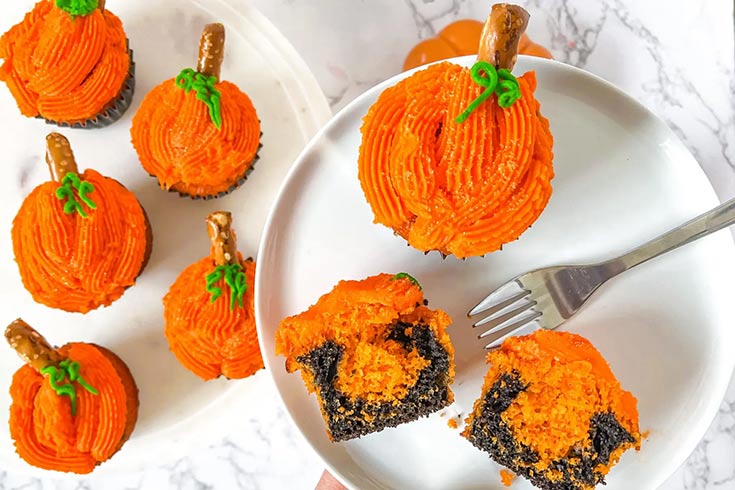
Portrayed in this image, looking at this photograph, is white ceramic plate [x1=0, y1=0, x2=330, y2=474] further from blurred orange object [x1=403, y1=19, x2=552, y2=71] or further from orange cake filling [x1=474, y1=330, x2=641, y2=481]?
orange cake filling [x1=474, y1=330, x2=641, y2=481]

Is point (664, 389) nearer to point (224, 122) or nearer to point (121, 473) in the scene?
point (224, 122)

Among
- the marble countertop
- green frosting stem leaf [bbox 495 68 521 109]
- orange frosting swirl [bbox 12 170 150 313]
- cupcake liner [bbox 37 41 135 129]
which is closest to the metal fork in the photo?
green frosting stem leaf [bbox 495 68 521 109]

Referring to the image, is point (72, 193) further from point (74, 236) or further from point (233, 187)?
point (233, 187)

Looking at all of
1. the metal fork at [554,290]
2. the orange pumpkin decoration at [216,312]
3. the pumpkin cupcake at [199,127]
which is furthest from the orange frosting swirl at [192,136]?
the metal fork at [554,290]

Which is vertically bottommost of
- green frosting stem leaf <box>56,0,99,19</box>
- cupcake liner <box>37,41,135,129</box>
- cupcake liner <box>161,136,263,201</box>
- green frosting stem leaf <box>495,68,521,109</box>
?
cupcake liner <box>161,136,263,201</box>

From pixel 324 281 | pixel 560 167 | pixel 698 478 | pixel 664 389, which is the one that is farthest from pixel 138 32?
pixel 698 478

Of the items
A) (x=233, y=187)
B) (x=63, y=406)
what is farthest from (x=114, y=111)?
(x=63, y=406)

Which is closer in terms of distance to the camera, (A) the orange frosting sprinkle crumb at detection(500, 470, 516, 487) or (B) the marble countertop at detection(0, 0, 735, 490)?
(A) the orange frosting sprinkle crumb at detection(500, 470, 516, 487)
